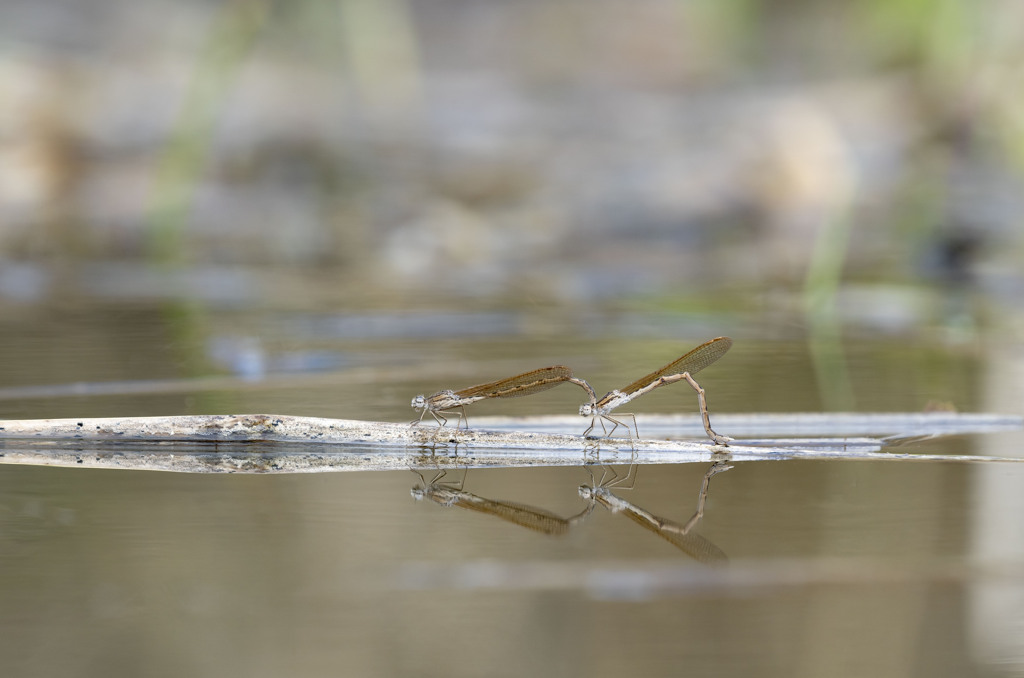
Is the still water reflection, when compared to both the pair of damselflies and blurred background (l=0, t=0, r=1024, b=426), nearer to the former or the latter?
the pair of damselflies

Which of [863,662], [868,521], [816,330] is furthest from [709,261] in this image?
[863,662]

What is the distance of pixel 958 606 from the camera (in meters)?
1.40

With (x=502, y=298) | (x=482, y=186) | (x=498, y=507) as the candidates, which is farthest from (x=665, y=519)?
(x=482, y=186)

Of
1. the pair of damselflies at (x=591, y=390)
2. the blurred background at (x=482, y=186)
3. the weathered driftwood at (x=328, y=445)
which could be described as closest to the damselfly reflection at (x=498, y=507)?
the weathered driftwood at (x=328, y=445)

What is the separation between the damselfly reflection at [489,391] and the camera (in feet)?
7.53

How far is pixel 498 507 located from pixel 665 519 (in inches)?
9.6

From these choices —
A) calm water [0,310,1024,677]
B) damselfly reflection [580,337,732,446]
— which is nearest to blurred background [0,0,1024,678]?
calm water [0,310,1024,677]

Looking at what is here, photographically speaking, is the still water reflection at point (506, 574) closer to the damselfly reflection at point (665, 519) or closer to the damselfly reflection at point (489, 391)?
the damselfly reflection at point (665, 519)

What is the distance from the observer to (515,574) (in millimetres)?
1496

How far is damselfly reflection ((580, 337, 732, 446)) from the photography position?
2.26 m

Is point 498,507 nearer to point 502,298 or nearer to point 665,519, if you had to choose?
point 665,519

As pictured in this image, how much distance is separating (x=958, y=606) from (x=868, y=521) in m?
0.39

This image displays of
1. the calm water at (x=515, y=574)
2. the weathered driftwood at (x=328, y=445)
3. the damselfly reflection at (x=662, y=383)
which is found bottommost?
the calm water at (x=515, y=574)

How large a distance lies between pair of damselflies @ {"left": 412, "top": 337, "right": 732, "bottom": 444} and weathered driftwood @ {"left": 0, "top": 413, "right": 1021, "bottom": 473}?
68mm
